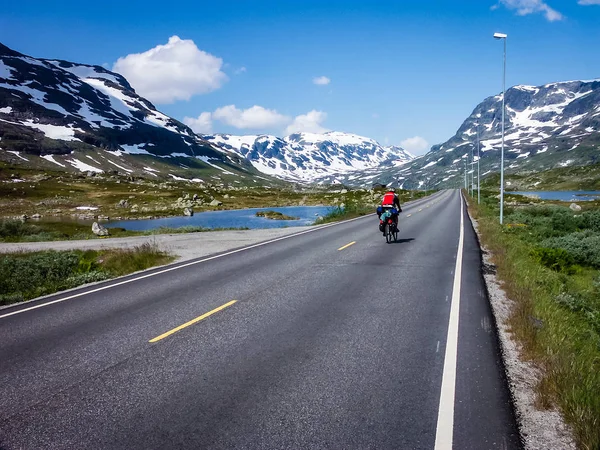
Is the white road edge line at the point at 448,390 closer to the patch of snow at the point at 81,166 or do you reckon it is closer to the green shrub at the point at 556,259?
the green shrub at the point at 556,259

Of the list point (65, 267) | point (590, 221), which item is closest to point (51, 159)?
point (65, 267)

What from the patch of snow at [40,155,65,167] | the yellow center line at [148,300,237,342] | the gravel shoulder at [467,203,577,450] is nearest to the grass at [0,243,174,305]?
the yellow center line at [148,300,237,342]

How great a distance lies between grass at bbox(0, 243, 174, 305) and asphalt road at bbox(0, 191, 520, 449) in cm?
171

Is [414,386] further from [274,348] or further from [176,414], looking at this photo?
[176,414]

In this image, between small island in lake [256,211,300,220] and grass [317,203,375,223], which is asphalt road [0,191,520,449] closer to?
grass [317,203,375,223]

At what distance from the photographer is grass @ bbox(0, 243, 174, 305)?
1211 cm

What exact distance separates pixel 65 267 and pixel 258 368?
12582 millimetres

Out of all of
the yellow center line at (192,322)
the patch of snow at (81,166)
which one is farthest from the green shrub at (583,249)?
the patch of snow at (81,166)

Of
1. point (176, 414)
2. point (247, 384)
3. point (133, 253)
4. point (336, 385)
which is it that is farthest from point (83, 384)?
point (133, 253)

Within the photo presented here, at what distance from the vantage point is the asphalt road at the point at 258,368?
13.4 feet

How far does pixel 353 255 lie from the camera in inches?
594

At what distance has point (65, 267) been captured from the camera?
50.0 feet

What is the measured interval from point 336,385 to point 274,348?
4.90 ft

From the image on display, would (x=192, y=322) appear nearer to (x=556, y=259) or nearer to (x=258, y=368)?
(x=258, y=368)
